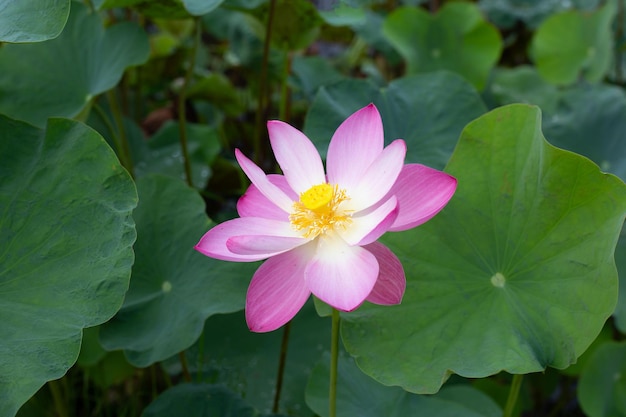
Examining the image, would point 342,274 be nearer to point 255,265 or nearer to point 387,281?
point 387,281

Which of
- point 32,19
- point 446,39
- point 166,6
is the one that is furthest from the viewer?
point 446,39

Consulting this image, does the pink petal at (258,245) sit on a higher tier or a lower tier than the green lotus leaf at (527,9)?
higher

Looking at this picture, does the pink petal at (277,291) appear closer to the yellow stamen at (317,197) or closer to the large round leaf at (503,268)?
the yellow stamen at (317,197)

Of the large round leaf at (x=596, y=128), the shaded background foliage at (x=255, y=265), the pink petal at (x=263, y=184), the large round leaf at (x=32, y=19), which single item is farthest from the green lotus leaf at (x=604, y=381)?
the large round leaf at (x=32, y=19)

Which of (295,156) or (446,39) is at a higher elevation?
(295,156)

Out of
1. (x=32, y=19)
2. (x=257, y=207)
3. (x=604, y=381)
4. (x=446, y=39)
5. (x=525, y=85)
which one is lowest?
(x=604, y=381)

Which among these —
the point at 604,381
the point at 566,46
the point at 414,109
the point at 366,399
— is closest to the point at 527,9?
the point at 566,46
